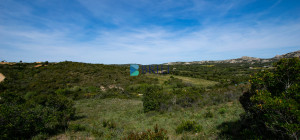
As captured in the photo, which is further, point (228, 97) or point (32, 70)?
point (32, 70)

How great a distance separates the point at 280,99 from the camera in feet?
10.4

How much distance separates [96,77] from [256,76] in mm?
33999

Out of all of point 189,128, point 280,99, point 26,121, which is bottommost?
point 189,128

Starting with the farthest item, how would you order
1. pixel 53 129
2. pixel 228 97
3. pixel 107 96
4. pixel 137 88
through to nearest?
1. pixel 137 88
2. pixel 107 96
3. pixel 228 97
4. pixel 53 129

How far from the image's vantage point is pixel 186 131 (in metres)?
7.22

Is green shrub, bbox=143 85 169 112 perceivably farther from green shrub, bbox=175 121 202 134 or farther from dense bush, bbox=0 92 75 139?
dense bush, bbox=0 92 75 139

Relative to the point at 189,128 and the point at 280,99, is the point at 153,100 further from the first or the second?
the point at 280,99

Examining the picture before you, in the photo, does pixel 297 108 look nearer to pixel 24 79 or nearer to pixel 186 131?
pixel 186 131

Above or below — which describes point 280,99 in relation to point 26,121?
above

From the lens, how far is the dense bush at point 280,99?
3002 millimetres

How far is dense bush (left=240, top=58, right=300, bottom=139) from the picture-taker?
9.85 ft

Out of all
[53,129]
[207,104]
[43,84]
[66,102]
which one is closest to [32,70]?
[43,84]

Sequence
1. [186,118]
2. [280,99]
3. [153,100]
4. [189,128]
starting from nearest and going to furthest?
[280,99] → [189,128] → [186,118] → [153,100]

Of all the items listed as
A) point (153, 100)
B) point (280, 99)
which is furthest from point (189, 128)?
point (153, 100)
